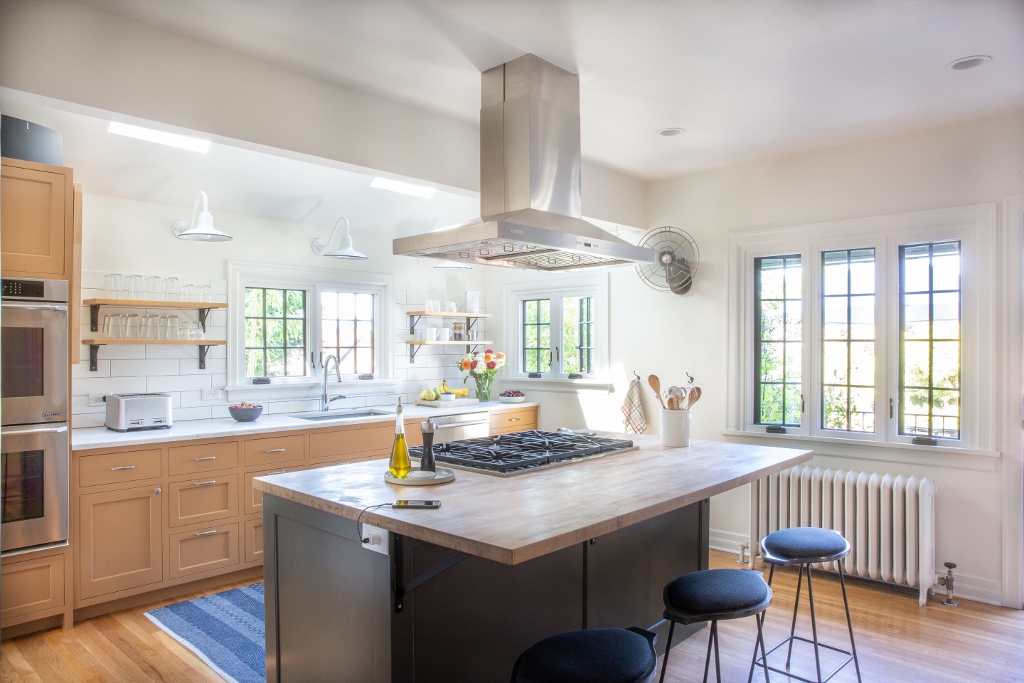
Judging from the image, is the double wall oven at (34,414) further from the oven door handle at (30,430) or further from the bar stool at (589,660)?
the bar stool at (589,660)

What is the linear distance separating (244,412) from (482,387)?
7.23 ft

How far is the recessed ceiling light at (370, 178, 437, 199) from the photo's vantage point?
15.7 feet

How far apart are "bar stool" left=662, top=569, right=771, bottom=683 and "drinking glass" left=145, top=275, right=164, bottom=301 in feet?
11.7

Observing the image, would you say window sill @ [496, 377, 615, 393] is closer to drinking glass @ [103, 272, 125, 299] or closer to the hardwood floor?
the hardwood floor

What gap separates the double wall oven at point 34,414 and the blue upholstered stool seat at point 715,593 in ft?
9.60

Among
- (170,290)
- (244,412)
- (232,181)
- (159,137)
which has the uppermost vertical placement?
(159,137)

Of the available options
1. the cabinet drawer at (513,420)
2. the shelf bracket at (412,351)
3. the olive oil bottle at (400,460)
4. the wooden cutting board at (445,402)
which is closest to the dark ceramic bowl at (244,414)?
the wooden cutting board at (445,402)

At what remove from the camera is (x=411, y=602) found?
197 cm

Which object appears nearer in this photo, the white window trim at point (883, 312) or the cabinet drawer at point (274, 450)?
the white window trim at point (883, 312)

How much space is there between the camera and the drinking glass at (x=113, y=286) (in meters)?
3.99

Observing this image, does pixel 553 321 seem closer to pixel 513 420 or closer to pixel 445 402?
pixel 513 420

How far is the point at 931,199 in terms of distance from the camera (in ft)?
12.4

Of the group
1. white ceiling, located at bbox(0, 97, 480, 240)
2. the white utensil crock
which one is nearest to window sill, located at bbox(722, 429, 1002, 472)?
the white utensil crock

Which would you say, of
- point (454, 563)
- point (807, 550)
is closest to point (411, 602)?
point (454, 563)
